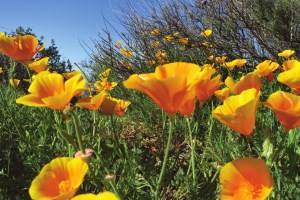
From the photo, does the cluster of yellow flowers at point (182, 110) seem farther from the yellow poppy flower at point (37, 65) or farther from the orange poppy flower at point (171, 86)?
the yellow poppy flower at point (37, 65)

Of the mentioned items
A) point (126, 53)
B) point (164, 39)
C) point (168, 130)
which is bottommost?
point (168, 130)

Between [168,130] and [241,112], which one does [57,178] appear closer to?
[241,112]

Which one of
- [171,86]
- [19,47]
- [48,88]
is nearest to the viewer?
[171,86]

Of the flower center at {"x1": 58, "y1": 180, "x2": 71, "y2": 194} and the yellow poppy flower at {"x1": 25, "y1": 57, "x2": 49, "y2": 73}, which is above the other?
the yellow poppy flower at {"x1": 25, "y1": 57, "x2": 49, "y2": 73}

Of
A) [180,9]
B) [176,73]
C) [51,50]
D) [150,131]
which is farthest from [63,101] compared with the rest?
[51,50]

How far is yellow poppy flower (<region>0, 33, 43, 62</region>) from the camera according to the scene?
227 centimetres

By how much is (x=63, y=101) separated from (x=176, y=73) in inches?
14.4

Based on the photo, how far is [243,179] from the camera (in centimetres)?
122

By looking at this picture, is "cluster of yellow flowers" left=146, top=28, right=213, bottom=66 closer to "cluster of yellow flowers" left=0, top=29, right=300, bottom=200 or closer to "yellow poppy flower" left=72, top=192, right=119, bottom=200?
"cluster of yellow flowers" left=0, top=29, right=300, bottom=200

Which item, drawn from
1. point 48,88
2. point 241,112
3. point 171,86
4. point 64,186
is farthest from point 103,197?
point 48,88

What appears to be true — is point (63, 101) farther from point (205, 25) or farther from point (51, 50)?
point (51, 50)

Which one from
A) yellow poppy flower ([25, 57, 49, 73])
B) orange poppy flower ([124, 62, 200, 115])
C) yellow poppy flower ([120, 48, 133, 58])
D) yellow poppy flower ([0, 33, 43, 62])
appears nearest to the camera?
orange poppy flower ([124, 62, 200, 115])

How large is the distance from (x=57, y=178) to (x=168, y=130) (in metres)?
1.99

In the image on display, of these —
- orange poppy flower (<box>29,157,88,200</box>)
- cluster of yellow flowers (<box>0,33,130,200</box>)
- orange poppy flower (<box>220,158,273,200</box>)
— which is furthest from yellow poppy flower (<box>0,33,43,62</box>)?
orange poppy flower (<box>220,158,273,200</box>)
